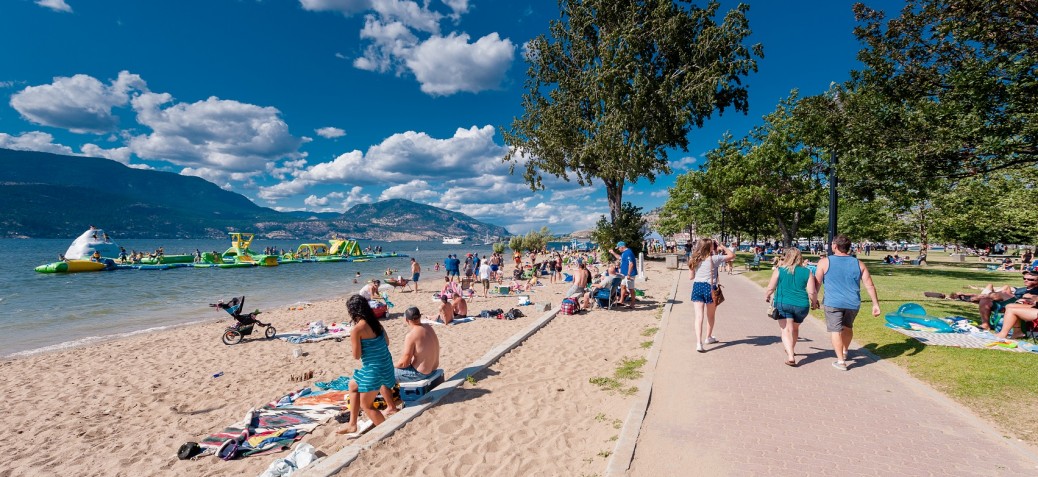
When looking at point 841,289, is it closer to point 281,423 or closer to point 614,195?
point 281,423

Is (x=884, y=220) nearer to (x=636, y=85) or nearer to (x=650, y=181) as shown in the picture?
(x=650, y=181)

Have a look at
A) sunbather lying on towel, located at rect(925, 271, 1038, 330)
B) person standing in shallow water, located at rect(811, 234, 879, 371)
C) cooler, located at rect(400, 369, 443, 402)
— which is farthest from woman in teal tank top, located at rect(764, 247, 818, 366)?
cooler, located at rect(400, 369, 443, 402)

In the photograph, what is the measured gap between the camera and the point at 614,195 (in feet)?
82.4

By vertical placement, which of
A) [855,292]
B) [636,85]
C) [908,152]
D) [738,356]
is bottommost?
[738,356]

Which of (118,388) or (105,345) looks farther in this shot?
(105,345)

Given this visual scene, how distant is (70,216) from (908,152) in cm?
26402

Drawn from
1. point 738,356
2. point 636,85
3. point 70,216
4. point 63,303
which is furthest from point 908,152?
point 70,216

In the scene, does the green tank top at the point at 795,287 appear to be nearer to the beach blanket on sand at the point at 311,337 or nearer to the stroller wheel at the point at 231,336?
the beach blanket on sand at the point at 311,337

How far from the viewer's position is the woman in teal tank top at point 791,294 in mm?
5801

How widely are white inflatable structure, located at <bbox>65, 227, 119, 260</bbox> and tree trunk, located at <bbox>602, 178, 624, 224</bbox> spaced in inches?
1684

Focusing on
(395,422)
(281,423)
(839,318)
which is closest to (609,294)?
(839,318)

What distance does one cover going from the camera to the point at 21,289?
23562 mm

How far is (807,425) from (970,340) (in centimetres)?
540

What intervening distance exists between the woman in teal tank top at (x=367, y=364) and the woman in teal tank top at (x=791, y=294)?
5.36 meters
